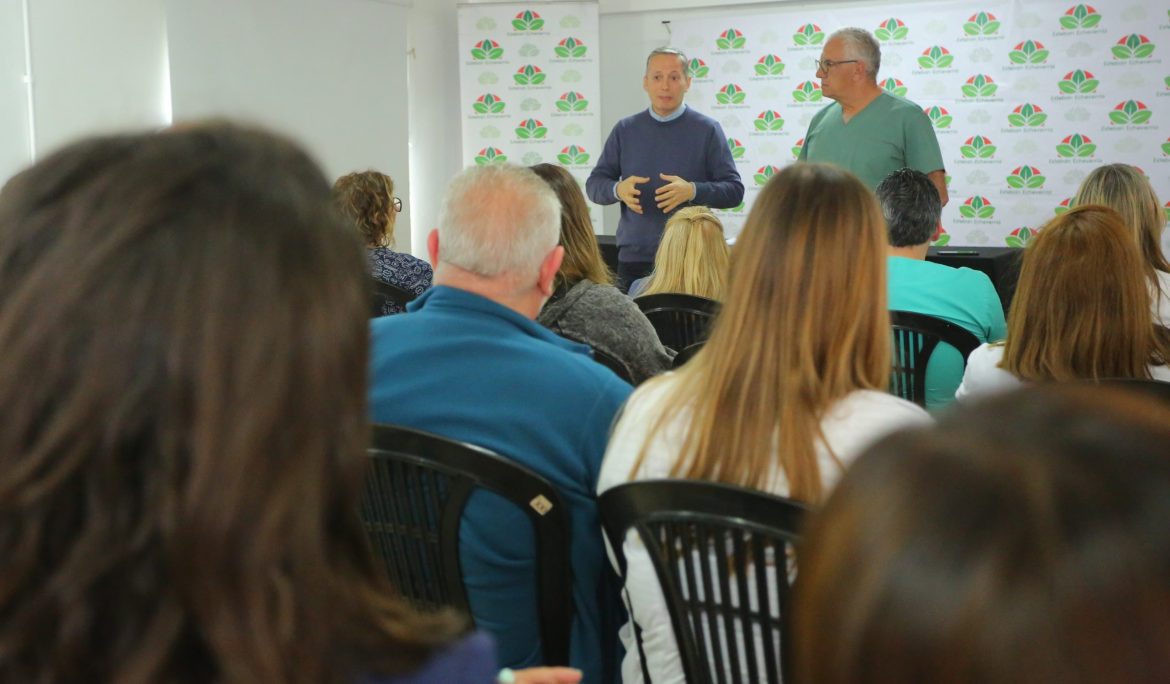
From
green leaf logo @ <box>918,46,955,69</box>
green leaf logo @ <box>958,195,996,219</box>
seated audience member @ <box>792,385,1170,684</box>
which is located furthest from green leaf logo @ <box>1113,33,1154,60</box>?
seated audience member @ <box>792,385,1170,684</box>

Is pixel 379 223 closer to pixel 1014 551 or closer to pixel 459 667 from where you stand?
pixel 459 667

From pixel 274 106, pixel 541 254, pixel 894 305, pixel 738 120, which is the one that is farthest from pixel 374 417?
pixel 738 120

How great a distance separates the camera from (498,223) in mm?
2150

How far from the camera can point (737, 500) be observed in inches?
53.6

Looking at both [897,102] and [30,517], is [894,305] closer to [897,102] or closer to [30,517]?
[897,102]

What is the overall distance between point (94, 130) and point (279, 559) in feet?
1.13

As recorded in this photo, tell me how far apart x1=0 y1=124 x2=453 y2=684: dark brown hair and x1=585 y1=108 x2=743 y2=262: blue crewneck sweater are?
15.7 ft

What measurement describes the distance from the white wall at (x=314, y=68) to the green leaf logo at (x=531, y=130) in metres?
0.83

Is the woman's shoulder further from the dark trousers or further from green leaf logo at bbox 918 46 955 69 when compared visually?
green leaf logo at bbox 918 46 955 69

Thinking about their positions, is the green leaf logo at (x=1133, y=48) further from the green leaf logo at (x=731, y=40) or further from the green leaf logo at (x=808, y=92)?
the green leaf logo at (x=731, y=40)

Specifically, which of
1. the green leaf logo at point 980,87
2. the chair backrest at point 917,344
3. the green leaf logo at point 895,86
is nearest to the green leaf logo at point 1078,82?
the green leaf logo at point 980,87

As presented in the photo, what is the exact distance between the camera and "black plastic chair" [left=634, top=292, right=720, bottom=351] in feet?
10.9

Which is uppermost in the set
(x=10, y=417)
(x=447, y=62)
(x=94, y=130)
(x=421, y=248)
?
(x=447, y=62)

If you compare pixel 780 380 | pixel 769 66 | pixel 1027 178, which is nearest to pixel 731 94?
pixel 769 66
